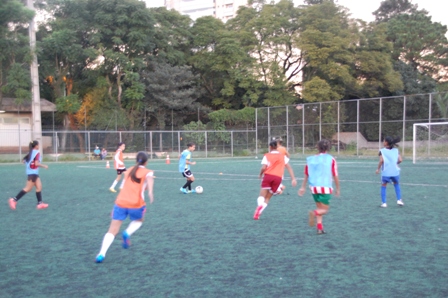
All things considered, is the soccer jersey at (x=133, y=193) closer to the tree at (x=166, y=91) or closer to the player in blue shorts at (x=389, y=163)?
the player in blue shorts at (x=389, y=163)

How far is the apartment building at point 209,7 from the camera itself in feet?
290

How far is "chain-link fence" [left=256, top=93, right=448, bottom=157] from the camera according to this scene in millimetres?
29953

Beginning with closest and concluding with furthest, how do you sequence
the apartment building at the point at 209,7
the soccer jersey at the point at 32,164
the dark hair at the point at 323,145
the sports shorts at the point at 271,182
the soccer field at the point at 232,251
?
the soccer field at the point at 232,251
the dark hair at the point at 323,145
the sports shorts at the point at 271,182
the soccer jersey at the point at 32,164
the apartment building at the point at 209,7

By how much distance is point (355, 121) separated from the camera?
107 ft

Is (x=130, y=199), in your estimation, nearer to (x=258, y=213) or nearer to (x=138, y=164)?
(x=138, y=164)

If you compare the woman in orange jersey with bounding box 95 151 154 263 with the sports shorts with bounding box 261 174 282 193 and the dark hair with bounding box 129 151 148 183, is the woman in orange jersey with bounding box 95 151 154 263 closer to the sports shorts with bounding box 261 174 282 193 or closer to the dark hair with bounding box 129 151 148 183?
the dark hair with bounding box 129 151 148 183

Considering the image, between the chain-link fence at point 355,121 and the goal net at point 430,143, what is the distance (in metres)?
0.91

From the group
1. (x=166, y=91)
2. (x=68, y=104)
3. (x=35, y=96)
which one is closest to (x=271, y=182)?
(x=35, y=96)

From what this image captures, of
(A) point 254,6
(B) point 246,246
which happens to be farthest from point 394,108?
(B) point 246,246

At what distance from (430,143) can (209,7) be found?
73494mm

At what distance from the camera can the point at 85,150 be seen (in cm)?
3516

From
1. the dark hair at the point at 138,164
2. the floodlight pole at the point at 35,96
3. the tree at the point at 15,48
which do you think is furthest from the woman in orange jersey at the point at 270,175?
the tree at the point at 15,48

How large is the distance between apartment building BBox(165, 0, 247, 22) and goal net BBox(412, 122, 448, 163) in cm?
6464

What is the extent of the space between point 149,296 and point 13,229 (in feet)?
15.9
